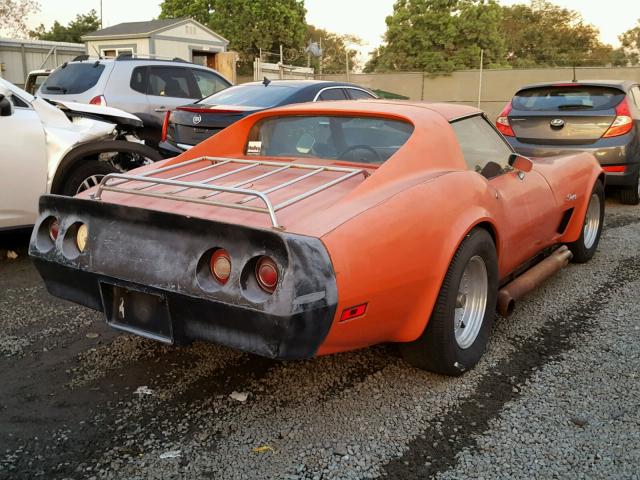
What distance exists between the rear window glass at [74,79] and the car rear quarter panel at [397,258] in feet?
24.0

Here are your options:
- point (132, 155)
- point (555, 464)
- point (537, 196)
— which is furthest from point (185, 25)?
point (555, 464)

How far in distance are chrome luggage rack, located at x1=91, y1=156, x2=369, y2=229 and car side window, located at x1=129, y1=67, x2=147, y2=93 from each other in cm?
600

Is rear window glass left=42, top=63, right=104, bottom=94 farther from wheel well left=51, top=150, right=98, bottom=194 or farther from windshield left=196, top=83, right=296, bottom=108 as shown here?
wheel well left=51, top=150, right=98, bottom=194

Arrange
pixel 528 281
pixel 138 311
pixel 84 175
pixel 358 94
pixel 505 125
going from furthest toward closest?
pixel 358 94, pixel 505 125, pixel 84 175, pixel 528 281, pixel 138 311

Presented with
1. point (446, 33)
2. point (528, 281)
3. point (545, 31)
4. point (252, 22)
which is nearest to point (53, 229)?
point (528, 281)

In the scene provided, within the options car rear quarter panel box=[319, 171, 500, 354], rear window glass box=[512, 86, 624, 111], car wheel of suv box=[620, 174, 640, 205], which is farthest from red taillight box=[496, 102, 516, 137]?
car rear quarter panel box=[319, 171, 500, 354]

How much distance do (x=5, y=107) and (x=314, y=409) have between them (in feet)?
12.7

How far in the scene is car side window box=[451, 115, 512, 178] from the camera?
3.72 metres

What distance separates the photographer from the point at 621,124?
→ 766cm

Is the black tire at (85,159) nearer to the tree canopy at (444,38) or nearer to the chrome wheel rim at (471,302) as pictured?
the chrome wheel rim at (471,302)

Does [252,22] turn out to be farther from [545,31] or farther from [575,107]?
[575,107]

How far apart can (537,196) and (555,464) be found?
2084mm

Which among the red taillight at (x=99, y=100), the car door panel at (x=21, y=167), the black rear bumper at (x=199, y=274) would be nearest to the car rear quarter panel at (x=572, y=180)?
the black rear bumper at (x=199, y=274)

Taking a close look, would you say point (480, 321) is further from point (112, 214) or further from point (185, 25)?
point (185, 25)
